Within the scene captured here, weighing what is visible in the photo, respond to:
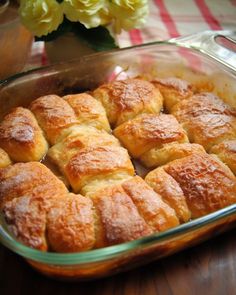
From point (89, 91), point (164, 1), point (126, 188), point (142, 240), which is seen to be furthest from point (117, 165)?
point (164, 1)

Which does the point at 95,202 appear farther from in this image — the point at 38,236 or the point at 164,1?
the point at 164,1

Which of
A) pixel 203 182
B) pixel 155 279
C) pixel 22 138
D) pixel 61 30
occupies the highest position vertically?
pixel 61 30

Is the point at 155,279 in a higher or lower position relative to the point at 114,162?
lower

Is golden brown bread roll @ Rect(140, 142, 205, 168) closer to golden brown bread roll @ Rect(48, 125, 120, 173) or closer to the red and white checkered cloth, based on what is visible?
golden brown bread roll @ Rect(48, 125, 120, 173)

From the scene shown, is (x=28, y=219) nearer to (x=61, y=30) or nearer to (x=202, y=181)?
(x=202, y=181)

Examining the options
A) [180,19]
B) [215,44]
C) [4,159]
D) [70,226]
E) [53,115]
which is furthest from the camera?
[180,19]

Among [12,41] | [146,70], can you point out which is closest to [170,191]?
[146,70]

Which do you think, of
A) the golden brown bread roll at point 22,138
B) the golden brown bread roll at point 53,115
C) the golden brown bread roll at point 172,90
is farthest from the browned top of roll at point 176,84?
the golden brown bread roll at point 22,138
